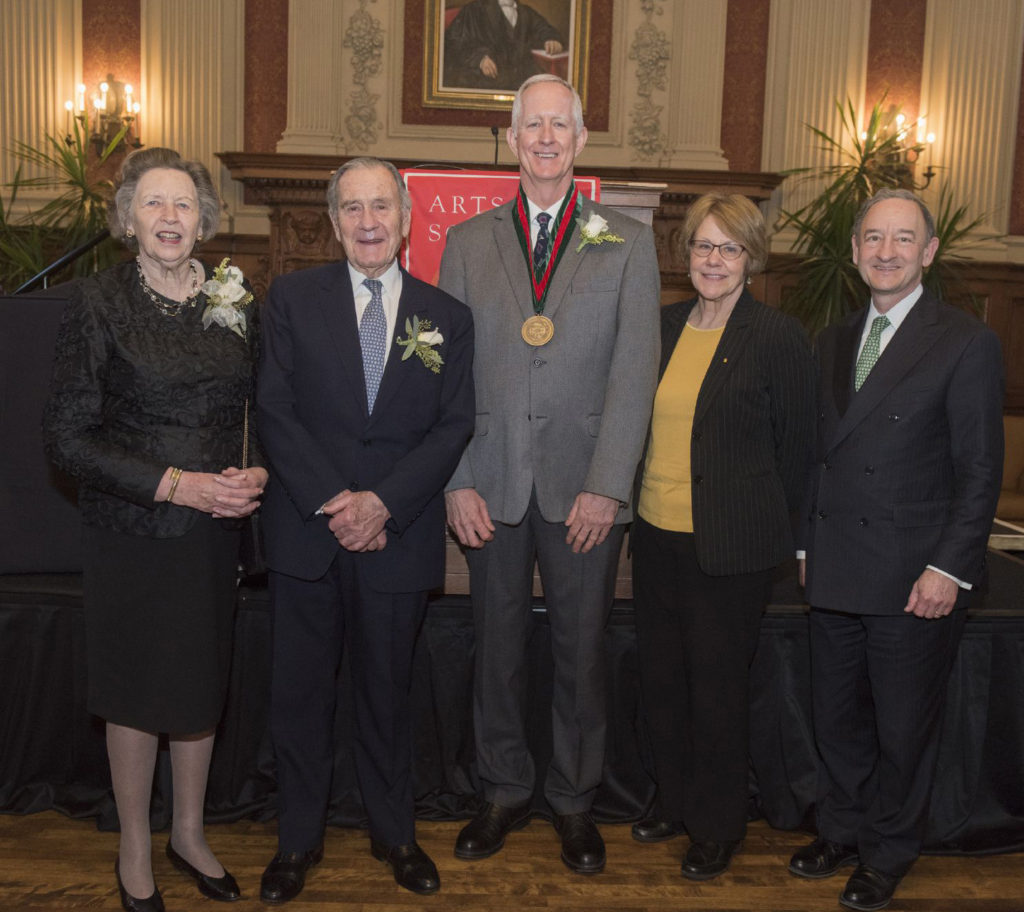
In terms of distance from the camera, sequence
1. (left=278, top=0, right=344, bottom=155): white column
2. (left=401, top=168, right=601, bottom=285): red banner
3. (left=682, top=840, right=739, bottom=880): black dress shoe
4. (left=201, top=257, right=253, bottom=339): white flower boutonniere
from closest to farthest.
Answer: (left=201, top=257, right=253, bottom=339): white flower boutonniere → (left=682, top=840, right=739, bottom=880): black dress shoe → (left=401, top=168, right=601, bottom=285): red banner → (left=278, top=0, right=344, bottom=155): white column

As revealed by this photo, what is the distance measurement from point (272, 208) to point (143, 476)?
18.6 feet

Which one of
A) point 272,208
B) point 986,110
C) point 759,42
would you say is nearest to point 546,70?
point 759,42

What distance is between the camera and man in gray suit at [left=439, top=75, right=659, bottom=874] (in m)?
2.47

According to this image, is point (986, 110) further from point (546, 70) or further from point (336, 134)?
point (336, 134)

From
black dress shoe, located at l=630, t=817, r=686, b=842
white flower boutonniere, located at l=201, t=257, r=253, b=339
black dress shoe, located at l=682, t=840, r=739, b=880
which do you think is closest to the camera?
white flower boutonniere, located at l=201, t=257, r=253, b=339

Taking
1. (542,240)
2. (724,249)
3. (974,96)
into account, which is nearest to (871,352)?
(724,249)

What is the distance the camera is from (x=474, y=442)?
2566 mm

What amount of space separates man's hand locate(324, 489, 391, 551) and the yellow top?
0.68m

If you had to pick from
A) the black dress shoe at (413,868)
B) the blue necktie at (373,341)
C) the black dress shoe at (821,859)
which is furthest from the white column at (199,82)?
the black dress shoe at (821,859)

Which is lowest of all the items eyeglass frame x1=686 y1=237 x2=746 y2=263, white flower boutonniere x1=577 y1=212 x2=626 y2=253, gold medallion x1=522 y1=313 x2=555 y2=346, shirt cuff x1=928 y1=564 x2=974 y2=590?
shirt cuff x1=928 y1=564 x2=974 y2=590

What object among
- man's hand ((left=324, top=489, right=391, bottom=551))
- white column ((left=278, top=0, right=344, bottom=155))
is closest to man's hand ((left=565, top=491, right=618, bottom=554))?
man's hand ((left=324, top=489, right=391, bottom=551))

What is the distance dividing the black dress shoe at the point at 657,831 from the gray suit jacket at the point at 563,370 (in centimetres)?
92

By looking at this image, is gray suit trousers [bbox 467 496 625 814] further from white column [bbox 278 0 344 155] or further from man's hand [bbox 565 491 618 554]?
white column [bbox 278 0 344 155]

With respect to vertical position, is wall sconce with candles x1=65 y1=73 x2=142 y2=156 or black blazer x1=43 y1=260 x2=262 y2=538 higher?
wall sconce with candles x1=65 y1=73 x2=142 y2=156
